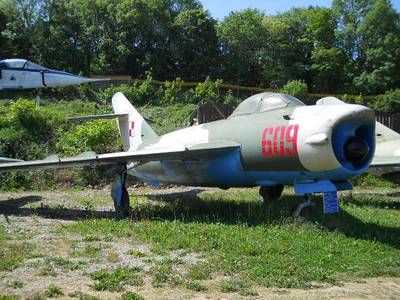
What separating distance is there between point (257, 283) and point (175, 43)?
1741 inches

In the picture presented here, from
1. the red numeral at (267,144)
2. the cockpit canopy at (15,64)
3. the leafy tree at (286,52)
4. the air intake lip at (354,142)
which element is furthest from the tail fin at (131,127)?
the leafy tree at (286,52)

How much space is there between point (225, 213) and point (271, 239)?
2735 mm

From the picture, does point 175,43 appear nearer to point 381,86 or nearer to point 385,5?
point 381,86

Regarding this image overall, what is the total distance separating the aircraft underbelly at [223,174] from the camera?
27.3 feet

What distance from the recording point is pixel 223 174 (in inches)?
379

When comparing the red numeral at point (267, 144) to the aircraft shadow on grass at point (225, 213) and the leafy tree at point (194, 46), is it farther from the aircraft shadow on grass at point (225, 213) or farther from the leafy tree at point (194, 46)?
the leafy tree at point (194, 46)

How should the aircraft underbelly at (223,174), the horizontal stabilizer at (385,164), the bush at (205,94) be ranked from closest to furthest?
the aircraft underbelly at (223,174)
the horizontal stabilizer at (385,164)
the bush at (205,94)

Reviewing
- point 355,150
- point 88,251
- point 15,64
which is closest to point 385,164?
point 355,150

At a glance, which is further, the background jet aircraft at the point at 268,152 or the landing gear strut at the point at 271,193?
the landing gear strut at the point at 271,193

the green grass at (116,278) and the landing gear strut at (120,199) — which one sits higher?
the landing gear strut at (120,199)

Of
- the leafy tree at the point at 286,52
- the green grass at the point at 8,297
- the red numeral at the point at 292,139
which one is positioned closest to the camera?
the green grass at the point at 8,297

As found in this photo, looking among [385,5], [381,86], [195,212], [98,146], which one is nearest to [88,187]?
[98,146]

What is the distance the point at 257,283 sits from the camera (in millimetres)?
5285

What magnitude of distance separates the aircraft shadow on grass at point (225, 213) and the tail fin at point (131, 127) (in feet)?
5.79
